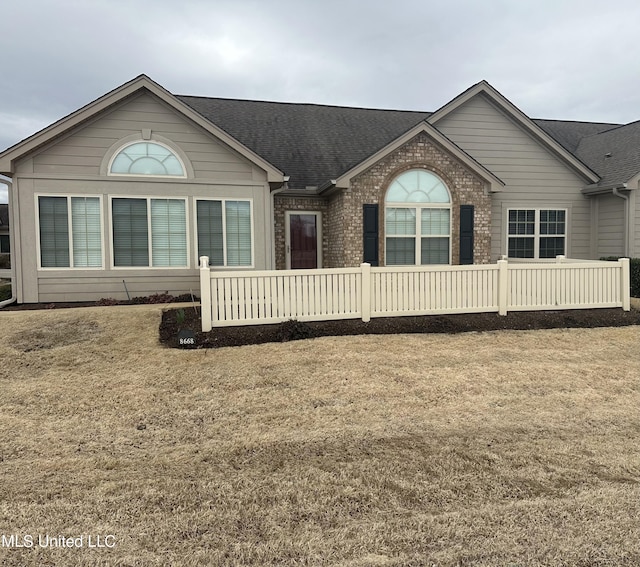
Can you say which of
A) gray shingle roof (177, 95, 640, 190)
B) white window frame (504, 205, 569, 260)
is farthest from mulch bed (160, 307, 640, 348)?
gray shingle roof (177, 95, 640, 190)

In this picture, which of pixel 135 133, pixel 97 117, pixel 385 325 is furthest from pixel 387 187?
pixel 97 117

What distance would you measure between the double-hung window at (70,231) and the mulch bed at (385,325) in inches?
121

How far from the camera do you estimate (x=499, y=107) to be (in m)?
14.4

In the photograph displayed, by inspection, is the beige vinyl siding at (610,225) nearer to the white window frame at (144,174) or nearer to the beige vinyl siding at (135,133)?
the beige vinyl siding at (135,133)

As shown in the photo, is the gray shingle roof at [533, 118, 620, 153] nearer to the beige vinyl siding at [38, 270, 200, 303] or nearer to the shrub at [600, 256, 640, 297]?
the shrub at [600, 256, 640, 297]

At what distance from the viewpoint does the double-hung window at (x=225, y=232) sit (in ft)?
37.0

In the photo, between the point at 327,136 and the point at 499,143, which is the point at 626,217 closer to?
the point at 499,143

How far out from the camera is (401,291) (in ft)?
29.3

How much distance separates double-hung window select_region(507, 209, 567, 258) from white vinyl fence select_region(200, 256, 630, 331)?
473 cm

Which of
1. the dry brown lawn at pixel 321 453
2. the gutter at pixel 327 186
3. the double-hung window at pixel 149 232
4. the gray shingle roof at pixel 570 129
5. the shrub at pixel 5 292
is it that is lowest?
the dry brown lawn at pixel 321 453

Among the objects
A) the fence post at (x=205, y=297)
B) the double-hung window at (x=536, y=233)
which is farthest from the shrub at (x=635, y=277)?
the fence post at (x=205, y=297)

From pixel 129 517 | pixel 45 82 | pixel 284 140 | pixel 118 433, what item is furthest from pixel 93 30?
pixel 129 517

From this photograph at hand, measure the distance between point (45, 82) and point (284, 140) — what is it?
19.4m

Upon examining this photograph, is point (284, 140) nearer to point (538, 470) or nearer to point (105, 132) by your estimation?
point (105, 132)
